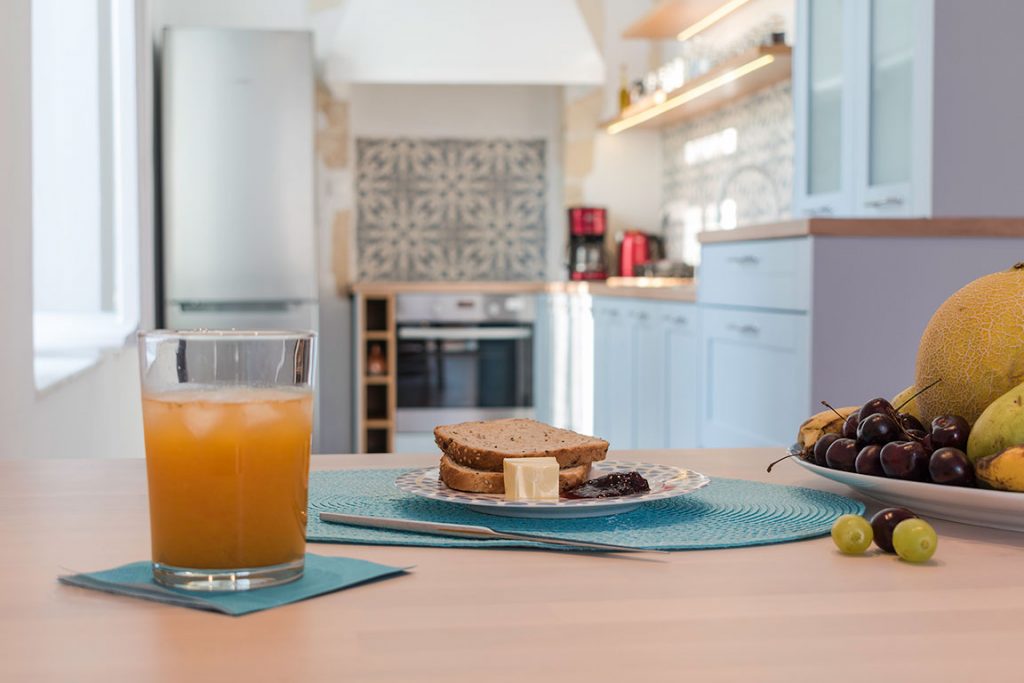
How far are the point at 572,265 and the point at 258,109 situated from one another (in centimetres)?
172

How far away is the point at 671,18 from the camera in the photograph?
18.1 ft

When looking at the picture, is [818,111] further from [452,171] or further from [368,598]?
[368,598]

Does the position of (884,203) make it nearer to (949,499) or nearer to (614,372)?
(614,372)

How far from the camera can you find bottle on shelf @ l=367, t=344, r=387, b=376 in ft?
19.9

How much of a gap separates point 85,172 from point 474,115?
2756 mm

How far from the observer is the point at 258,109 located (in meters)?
5.52

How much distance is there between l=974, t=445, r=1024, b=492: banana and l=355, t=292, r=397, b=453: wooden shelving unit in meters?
5.30

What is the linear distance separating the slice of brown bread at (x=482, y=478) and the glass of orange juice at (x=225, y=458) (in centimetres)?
21

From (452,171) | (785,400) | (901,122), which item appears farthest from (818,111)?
(452,171)

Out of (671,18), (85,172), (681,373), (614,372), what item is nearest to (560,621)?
(681,373)

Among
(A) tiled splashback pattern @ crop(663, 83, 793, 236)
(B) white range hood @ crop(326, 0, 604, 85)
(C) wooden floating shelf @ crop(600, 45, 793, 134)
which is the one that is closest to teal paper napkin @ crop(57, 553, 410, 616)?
(C) wooden floating shelf @ crop(600, 45, 793, 134)

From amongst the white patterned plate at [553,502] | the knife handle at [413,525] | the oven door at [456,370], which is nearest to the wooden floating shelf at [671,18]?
the oven door at [456,370]

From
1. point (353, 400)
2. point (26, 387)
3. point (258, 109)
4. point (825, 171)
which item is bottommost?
point (353, 400)

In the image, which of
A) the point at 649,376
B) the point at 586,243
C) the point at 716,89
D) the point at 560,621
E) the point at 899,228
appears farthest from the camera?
the point at 586,243
